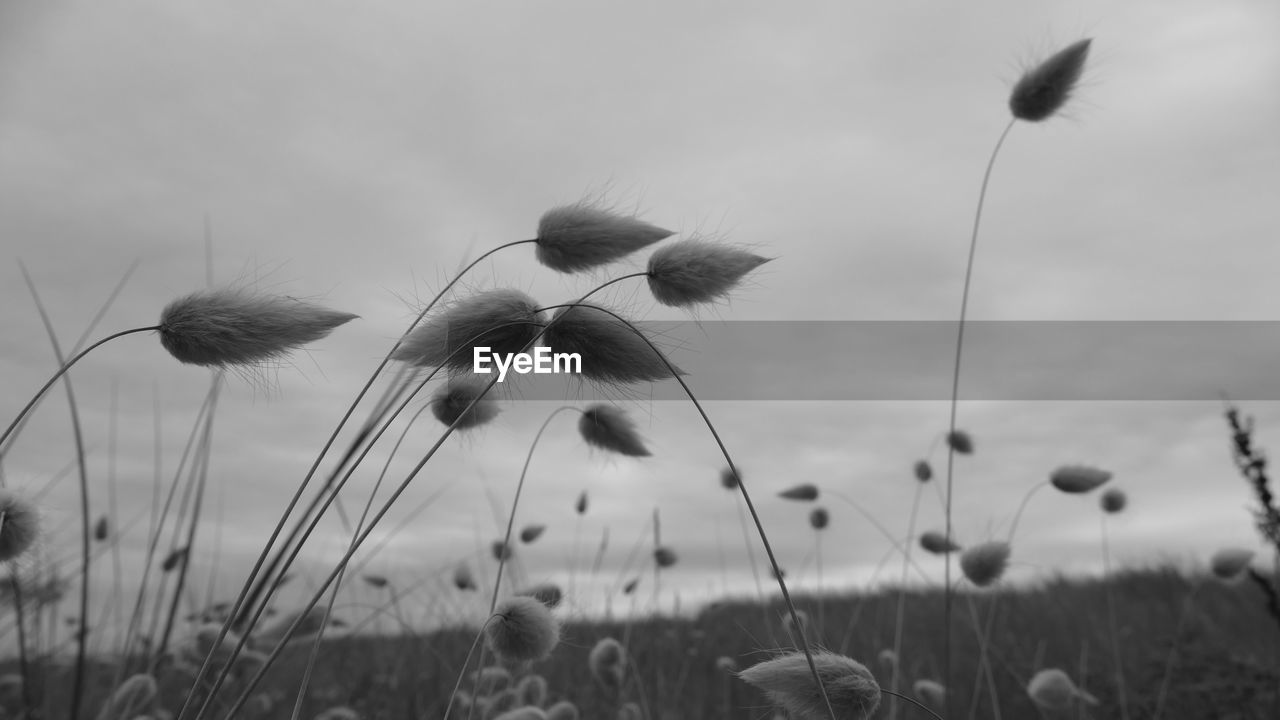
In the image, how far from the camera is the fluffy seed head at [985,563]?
8.21ft

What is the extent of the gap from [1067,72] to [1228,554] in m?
2.24

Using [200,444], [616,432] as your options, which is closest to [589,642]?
[200,444]

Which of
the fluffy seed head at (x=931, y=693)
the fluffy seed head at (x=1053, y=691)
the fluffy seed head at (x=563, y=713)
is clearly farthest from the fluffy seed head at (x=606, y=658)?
the fluffy seed head at (x=1053, y=691)

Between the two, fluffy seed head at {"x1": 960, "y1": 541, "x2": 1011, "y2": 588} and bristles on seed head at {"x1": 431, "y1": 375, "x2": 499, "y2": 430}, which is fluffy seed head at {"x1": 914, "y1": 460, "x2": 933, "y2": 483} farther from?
bristles on seed head at {"x1": 431, "y1": 375, "x2": 499, "y2": 430}

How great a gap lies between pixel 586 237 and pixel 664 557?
10.2ft

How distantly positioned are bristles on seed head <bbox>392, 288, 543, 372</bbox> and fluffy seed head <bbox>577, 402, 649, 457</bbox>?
1.78 ft

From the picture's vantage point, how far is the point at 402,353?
4.63ft

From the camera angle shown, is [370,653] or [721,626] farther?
[721,626]

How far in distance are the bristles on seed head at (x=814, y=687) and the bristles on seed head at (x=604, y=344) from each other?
447 mm

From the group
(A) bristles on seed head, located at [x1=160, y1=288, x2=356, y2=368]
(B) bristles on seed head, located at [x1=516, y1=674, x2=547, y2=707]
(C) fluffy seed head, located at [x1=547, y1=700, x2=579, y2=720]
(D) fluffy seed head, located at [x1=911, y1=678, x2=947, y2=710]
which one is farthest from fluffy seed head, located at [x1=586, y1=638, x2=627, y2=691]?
(A) bristles on seed head, located at [x1=160, y1=288, x2=356, y2=368]

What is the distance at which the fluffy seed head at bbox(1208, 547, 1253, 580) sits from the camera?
3.64 m

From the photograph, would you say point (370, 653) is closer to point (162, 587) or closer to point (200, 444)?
point (162, 587)

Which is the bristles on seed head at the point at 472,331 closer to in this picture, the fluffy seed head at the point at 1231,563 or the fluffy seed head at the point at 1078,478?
the fluffy seed head at the point at 1078,478

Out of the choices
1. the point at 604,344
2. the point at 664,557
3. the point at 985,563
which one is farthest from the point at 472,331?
the point at 664,557
